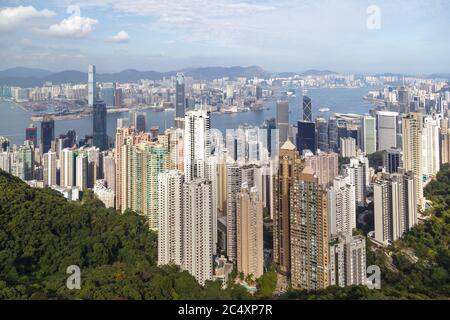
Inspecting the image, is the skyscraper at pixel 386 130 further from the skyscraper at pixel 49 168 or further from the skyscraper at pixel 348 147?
the skyscraper at pixel 49 168

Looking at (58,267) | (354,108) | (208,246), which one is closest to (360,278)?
(208,246)

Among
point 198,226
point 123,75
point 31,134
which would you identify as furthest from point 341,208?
point 31,134

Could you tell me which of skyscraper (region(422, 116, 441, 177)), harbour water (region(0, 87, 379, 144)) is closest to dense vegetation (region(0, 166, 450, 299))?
skyscraper (region(422, 116, 441, 177))

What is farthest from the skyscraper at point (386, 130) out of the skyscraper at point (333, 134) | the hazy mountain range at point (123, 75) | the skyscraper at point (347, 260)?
the skyscraper at point (347, 260)

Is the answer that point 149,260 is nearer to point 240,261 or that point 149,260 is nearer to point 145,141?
point 240,261

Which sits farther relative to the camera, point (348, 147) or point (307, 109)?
point (348, 147)

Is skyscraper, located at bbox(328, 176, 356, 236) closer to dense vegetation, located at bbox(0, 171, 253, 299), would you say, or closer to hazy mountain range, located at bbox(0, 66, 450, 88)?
hazy mountain range, located at bbox(0, 66, 450, 88)

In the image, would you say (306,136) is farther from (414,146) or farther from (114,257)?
(114,257)
